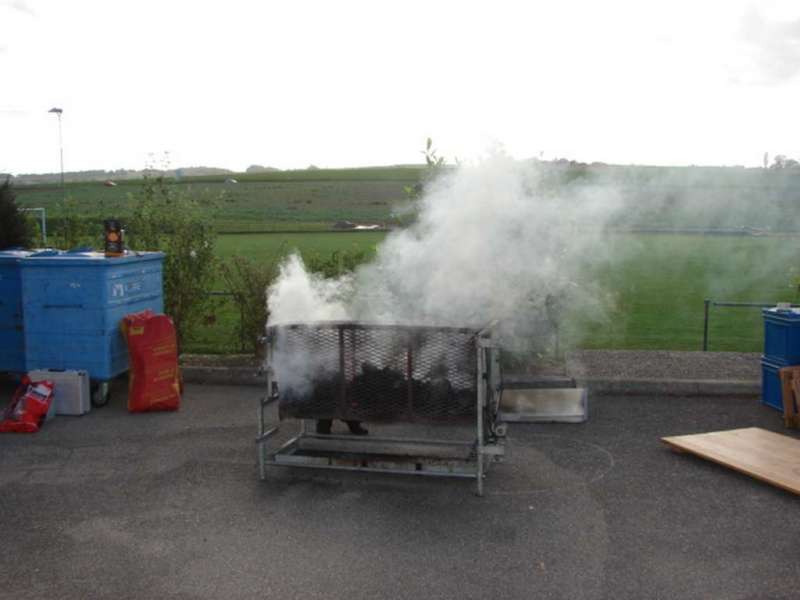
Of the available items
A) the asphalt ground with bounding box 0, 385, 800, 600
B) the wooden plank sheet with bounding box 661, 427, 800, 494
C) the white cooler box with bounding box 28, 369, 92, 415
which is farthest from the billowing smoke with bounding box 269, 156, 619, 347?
the white cooler box with bounding box 28, 369, 92, 415

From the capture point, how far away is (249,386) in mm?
9445

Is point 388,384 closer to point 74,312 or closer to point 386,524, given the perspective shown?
point 386,524

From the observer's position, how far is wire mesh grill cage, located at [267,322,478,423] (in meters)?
5.91

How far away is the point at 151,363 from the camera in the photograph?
27.2ft

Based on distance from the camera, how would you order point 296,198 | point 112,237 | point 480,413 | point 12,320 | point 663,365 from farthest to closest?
point 296,198 → point 663,365 → point 12,320 → point 112,237 → point 480,413

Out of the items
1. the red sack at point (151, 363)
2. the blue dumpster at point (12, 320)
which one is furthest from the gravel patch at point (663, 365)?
the blue dumpster at point (12, 320)

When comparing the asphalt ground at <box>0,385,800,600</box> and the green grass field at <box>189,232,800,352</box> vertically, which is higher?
the green grass field at <box>189,232,800,352</box>

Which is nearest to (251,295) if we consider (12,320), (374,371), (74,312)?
(74,312)

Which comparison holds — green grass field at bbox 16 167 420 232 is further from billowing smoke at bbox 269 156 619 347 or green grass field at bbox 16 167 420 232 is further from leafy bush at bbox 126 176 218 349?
billowing smoke at bbox 269 156 619 347

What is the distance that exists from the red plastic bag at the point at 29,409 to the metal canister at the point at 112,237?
1710 mm

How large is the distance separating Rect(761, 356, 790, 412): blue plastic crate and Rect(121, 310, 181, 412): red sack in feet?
22.0

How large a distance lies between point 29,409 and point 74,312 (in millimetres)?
1273

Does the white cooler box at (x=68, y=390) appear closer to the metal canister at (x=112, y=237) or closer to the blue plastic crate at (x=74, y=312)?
the blue plastic crate at (x=74, y=312)

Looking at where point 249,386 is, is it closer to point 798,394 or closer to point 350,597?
point 350,597
